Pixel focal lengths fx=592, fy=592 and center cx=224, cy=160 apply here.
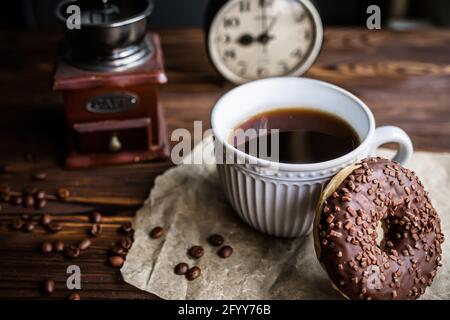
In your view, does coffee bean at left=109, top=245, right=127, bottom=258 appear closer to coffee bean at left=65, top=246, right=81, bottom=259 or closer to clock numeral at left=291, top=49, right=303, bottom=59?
coffee bean at left=65, top=246, right=81, bottom=259

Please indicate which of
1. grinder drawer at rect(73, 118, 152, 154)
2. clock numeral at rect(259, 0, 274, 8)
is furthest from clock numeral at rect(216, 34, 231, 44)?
grinder drawer at rect(73, 118, 152, 154)

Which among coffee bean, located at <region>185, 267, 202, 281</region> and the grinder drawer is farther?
the grinder drawer

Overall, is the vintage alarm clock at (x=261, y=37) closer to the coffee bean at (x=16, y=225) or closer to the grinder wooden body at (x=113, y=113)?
the grinder wooden body at (x=113, y=113)

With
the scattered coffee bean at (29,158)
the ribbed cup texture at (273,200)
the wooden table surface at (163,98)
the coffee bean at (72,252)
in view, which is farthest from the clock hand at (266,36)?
the coffee bean at (72,252)

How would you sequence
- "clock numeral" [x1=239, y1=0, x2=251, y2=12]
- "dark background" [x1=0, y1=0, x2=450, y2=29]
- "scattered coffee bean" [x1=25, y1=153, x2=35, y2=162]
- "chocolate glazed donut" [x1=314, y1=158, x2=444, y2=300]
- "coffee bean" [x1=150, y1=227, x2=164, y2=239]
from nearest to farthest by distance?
"chocolate glazed donut" [x1=314, y1=158, x2=444, y2=300], "coffee bean" [x1=150, y1=227, x2=164, y2=239], "scattered coffee bean" [x1=25, y1=153, x2=35, y2=162], "clock numeral" [x1=239, y1=0, x2=251, y2=12], "dark background" [x1=0, y1=0, x2=450, y2=29]

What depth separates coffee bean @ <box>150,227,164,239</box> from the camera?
46.2 inches

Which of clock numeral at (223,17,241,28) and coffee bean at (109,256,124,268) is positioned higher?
clock numeral at (223,17,241,28)

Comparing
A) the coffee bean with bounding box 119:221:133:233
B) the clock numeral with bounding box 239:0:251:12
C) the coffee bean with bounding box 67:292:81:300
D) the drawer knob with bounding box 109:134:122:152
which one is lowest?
the coffee bean with bounding box 67:292:81:300

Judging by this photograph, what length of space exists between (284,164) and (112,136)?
0.49 metres

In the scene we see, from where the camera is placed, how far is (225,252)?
1122mm

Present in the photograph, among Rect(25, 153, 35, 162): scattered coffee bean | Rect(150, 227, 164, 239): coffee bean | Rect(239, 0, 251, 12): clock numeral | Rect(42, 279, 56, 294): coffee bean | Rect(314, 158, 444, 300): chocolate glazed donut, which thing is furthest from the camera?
Rect(239, 0, 251, 12): clock numeral

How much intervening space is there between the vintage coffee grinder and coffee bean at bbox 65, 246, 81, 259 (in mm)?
274

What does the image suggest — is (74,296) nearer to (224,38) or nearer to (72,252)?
(72,252)

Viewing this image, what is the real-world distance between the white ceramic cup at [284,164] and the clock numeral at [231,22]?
1.18 ft
